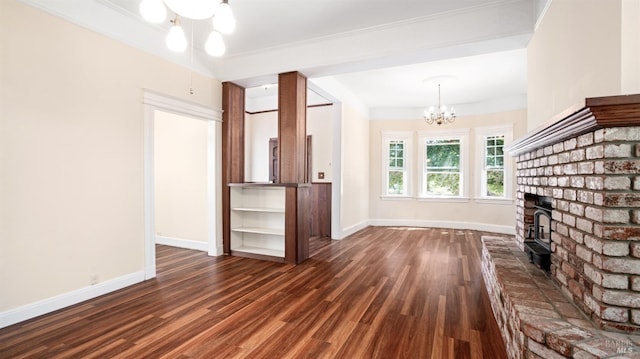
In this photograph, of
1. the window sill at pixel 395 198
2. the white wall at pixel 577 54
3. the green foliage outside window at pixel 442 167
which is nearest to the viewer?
the white wall at pixel 577 54

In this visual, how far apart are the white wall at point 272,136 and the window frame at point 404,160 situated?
6.52 feet

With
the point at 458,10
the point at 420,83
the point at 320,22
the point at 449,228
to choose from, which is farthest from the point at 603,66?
the point at 449,228

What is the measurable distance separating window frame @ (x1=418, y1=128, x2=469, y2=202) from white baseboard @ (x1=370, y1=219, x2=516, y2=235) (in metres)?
0.57

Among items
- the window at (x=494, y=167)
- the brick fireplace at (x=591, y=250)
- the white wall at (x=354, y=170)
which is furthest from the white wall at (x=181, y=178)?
the window at (x=494, y=167)

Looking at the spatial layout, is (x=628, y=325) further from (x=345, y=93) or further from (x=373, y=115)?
(x=373, y=115)

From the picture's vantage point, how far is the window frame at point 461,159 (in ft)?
22.7

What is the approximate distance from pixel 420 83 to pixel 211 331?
520cm

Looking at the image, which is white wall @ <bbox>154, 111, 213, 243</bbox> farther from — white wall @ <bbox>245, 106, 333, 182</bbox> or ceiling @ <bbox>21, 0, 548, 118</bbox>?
white wall @ <bbox>245, 106, 333, 182</bbox>

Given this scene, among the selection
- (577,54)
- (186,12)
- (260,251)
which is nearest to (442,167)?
(260,251)

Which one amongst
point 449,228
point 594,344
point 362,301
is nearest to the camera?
point 594,344

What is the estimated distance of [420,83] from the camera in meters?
5.57

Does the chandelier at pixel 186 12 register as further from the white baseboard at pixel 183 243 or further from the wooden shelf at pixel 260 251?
the white baseboard at pixel 183 243

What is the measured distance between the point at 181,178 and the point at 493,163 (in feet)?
21.2

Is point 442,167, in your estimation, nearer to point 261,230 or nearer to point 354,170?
point 354,170
